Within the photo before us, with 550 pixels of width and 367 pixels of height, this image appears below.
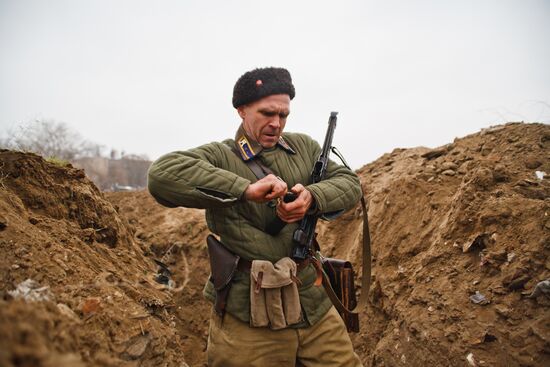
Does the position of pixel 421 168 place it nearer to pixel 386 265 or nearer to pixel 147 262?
pixel 386 265

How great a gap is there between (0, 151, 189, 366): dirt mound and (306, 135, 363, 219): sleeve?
4.24ft

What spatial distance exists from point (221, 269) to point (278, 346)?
0.60 m

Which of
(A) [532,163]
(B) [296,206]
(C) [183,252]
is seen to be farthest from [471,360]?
(C) [183,252]

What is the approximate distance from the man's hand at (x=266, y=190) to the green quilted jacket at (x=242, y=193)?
1.8 inches

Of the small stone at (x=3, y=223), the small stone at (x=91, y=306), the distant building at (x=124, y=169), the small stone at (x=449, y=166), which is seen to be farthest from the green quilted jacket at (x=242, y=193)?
the distant building at (x=124, y=169)

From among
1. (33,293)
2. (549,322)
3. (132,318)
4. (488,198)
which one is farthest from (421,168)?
(33,293)

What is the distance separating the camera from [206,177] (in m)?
2.03

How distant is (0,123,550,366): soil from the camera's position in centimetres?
181

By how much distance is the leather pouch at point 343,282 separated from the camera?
8.69 feet

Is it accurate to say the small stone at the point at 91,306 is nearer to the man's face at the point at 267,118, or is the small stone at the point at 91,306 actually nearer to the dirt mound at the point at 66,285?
the dirt mound at the point at 66,285

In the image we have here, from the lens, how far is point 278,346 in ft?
7.36

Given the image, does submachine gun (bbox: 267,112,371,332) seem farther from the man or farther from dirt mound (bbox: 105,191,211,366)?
dirt mound (bbox: 105,191,211,366)

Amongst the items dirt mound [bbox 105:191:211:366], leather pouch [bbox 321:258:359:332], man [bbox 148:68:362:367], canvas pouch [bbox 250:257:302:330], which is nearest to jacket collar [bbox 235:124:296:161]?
man [bbox 148:68:362:367]

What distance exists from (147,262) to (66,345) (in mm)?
3183
